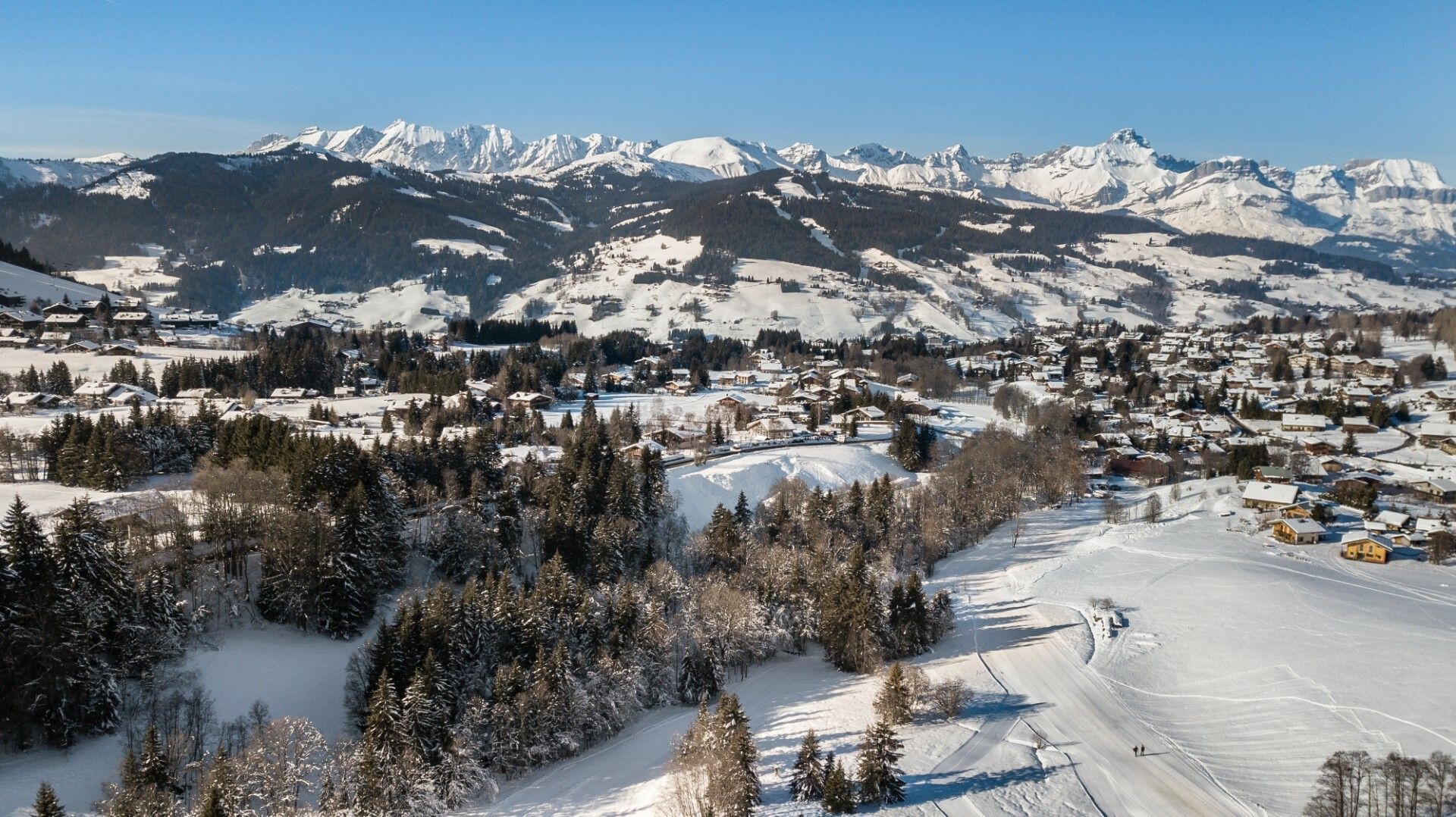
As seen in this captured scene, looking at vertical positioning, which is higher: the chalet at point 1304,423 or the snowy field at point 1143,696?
the chalet at point 1304,423

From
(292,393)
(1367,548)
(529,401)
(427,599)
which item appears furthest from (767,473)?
(292,393)

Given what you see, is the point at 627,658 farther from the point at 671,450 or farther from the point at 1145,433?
the point at 1145,433

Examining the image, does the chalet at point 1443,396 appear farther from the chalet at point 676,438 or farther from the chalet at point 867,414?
the chalet at point 676,438

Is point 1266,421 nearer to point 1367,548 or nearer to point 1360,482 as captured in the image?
point 1360,482

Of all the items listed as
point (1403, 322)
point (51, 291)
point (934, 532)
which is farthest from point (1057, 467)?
point (51, 291)

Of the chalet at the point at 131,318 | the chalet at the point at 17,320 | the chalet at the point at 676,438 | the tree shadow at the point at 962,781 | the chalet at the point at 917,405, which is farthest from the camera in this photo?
the chalet at the point at 131,318

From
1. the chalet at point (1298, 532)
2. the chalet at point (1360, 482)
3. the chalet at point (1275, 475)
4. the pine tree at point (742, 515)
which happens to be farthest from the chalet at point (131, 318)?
the chalet at point (1360, 482)
